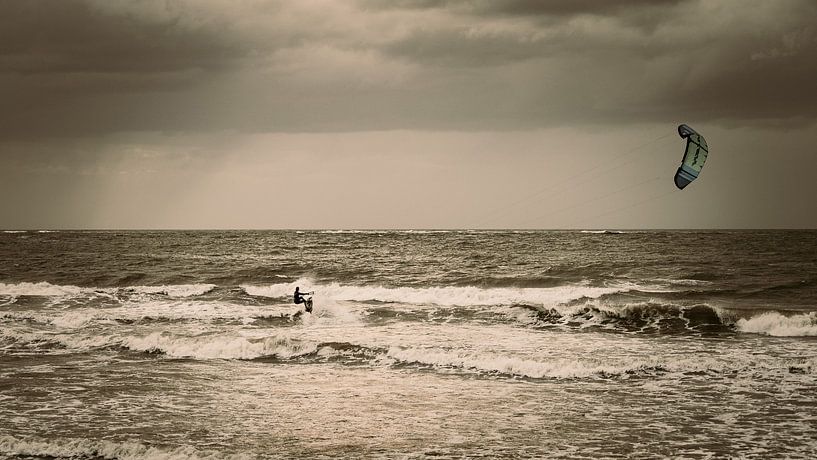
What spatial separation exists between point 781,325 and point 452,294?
13.0 meters

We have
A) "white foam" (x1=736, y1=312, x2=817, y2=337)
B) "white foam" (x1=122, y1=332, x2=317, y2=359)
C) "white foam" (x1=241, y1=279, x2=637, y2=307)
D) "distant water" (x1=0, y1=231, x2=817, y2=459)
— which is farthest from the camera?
"white foam" (x1=241, y1=279, x2=637, y2=307)

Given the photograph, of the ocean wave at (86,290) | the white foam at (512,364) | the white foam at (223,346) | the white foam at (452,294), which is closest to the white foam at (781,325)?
the white foam at (452,294)

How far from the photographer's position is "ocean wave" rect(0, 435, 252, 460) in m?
10.1

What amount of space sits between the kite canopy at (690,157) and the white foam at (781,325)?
4.79 meters

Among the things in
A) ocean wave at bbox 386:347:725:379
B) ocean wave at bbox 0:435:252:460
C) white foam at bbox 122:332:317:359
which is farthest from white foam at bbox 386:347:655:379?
ocean wave at bbox 0:435:252:460

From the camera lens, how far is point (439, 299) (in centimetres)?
2981

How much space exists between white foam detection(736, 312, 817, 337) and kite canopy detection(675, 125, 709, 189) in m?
4.79

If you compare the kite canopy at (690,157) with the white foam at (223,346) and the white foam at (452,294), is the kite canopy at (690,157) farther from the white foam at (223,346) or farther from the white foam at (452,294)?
the white foam at (223,346)

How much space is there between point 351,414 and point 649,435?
4.90m

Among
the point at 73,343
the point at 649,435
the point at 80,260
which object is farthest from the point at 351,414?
the point at 80,260

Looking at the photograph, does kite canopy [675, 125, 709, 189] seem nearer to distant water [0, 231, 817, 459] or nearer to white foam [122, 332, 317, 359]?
distant water [0, 231, 817, 459]

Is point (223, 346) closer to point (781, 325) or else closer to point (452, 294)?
point (452, 294)

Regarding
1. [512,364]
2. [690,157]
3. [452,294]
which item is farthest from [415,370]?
[452,294]

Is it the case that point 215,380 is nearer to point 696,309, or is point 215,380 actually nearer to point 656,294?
point 696,309
